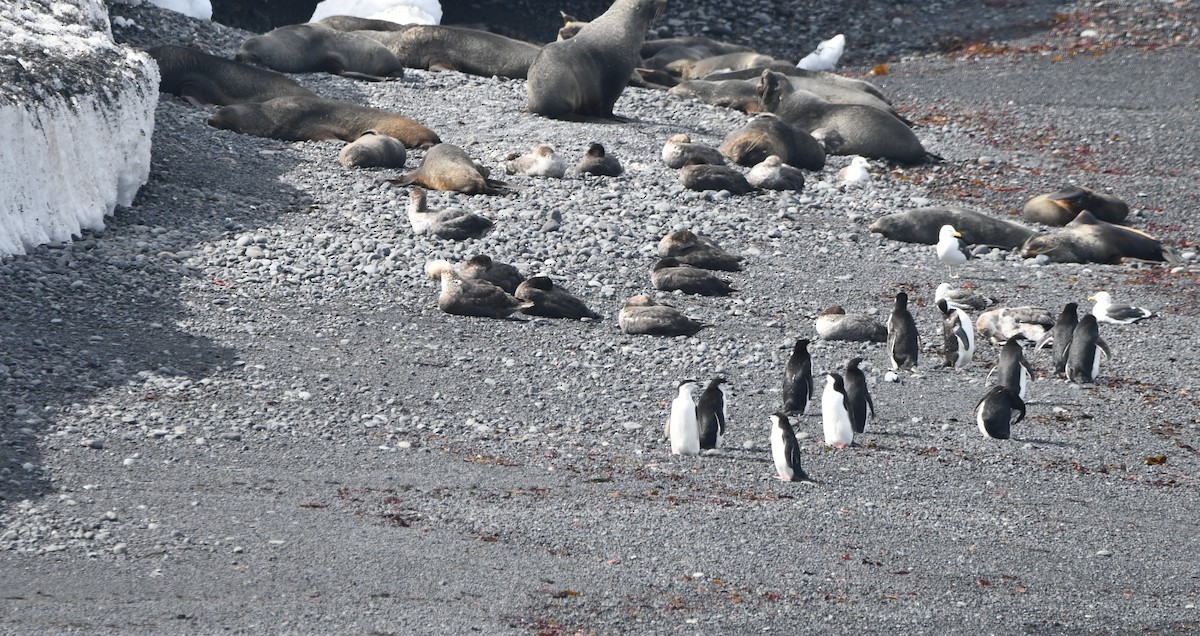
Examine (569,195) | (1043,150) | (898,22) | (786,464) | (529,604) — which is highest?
(898,22)

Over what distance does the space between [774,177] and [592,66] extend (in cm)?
306

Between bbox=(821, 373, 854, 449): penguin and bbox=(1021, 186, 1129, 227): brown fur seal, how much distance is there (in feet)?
20.7

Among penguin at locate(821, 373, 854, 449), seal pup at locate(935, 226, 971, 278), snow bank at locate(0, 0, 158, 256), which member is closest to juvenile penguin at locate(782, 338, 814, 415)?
penguin at locate(821, 373, 854, 449)

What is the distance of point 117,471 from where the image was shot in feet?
18.6

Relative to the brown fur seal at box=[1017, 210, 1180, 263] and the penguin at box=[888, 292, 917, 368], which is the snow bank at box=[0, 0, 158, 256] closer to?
the penguin at box=[888, 292, 917, 368]

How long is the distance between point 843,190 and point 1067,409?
5.47m

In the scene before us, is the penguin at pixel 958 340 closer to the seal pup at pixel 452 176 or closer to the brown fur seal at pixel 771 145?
the seal pup at pixel 452 176

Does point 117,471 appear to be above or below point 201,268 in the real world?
below

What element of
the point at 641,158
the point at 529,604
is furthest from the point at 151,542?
the point at 641,158

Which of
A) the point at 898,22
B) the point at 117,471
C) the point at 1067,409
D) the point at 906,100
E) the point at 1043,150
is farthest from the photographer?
the point at 898,22

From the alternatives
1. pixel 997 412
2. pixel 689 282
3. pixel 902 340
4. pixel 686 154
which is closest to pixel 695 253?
pixel 689 282

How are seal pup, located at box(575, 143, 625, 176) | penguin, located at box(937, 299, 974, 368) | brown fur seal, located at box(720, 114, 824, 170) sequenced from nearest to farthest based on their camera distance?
penguin, located at box(937, 299, 974, 368)
seal pup, located at box(575, 143, 625, 176)
brown fur seal, located at box(720, 114, 824, 170)

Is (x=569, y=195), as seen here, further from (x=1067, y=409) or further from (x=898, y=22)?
(x=898, y=22)

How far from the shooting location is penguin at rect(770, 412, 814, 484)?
594 centimetres
